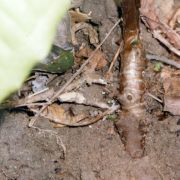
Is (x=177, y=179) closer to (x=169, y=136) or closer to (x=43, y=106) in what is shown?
(x=169, y=136)

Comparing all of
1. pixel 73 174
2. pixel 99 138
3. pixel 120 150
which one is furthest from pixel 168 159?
pixel 73 174

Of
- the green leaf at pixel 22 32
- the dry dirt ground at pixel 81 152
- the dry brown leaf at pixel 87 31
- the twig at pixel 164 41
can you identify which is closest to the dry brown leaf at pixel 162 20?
the twig at pixel 164 41

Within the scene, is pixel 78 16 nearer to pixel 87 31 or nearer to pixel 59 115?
pixel 87 31

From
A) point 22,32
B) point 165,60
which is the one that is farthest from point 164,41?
point 22,32

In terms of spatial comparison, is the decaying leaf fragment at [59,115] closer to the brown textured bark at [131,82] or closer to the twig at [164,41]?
the brown textured bark at [131,82]

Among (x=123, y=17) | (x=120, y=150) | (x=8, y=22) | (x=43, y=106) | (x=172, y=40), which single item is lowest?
(x=120, y=150)

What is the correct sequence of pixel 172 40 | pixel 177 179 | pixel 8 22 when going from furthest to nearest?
pixel 172 40 → pixel 177 179 → pixel 8 22
